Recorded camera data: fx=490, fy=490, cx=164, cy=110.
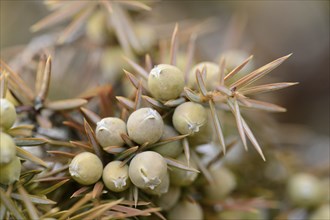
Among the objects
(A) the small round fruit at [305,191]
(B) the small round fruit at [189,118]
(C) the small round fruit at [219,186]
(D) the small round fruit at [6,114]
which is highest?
(D) the small round fruit at [6,114]

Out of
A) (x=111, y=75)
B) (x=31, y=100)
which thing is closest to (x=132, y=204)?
(x=31, y=100)

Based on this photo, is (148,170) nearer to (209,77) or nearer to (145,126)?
(145,126)

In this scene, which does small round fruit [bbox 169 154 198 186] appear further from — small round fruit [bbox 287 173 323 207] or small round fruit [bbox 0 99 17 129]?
small round fruit [bbox 287 173 323 207]

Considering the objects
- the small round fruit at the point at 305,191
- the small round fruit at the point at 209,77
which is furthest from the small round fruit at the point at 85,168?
the small round fruit at the point at 305,191

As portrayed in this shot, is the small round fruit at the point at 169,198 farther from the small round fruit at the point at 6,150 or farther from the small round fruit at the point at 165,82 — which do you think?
the small round fruit at the point at 6,150

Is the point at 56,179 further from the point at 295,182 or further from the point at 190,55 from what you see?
the point at 295,182

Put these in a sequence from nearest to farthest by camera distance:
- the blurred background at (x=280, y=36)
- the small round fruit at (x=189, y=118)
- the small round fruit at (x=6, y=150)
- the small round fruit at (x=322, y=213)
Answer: the small round fruit at (x=6, y=150) → the small round fruit at (x=189, y=118) → the small round fruit at (x=322, y=213) → the blurred background at (x=280, y=36)

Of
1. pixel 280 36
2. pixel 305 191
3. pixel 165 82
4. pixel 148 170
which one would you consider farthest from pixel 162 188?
pixel 280 36
